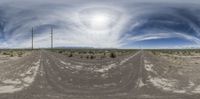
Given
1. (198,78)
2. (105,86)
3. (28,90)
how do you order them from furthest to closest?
(198,78) → (105,86) → (28,90)

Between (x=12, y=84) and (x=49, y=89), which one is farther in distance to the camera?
(x=12, y=84)

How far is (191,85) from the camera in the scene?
20531mm

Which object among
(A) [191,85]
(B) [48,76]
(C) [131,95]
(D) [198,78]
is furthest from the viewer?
(D) [198,78]

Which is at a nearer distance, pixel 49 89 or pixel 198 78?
pixel 49 89

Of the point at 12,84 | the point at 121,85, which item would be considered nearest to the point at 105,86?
the point at 121,85

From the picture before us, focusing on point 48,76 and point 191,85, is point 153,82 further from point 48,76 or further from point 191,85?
point 48,76

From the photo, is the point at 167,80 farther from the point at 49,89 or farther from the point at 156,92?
the point at 49,89

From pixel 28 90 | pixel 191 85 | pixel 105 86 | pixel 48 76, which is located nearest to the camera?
pixel 28 90

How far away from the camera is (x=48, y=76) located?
22.2m

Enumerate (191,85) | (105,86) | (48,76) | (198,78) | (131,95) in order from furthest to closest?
(198,78), (48,76), (191,85), (105,86), (131,95)

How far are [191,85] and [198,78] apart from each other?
3.67 m

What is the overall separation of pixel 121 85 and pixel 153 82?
2.64 m

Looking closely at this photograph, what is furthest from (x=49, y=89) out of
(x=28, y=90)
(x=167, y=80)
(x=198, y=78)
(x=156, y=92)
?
(x=198, y=78)

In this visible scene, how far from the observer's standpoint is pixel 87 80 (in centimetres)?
2152
